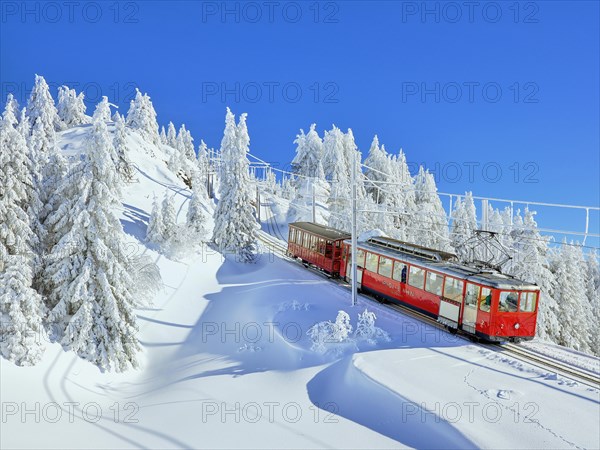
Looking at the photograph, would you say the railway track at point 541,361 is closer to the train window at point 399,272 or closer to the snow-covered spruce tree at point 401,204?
the train window at point 399,272

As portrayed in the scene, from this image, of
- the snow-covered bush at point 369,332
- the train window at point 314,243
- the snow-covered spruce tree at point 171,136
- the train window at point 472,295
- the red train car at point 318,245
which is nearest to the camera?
the train window at point 472,295

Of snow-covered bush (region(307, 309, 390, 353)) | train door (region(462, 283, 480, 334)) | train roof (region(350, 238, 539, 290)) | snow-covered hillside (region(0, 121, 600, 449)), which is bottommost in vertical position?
A: snow-covered hillside (region(0, 121, 600, 449))

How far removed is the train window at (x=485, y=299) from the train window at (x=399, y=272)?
5148 millimetres

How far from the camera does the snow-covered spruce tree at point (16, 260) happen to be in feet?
58.0

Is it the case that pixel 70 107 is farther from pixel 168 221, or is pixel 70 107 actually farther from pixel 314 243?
pixel 314 243

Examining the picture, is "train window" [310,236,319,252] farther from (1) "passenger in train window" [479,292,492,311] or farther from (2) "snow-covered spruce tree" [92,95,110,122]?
(2) "snow-covered spruce tree" [92,95,110,122]

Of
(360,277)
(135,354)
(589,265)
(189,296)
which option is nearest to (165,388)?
(135,354)

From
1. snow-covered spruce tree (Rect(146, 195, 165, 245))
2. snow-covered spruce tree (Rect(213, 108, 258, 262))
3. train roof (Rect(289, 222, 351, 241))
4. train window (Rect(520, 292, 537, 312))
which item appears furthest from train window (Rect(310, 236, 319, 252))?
train window (Rect(520, 292, 537, 312))

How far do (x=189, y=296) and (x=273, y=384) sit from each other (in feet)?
44.7

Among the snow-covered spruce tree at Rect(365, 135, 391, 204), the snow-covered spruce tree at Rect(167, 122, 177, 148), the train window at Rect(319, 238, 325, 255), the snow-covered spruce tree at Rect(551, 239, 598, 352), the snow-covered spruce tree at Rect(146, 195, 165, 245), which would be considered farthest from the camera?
the snow-covered spruce tree at Rect(167, 122, 177, 148)

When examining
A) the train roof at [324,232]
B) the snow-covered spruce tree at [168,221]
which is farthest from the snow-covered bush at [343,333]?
the snow-covered spruce tree at [168,221]

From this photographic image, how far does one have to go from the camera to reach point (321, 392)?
16.0m

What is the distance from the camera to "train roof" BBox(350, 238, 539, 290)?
61.3ft

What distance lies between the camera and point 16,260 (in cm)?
1847
